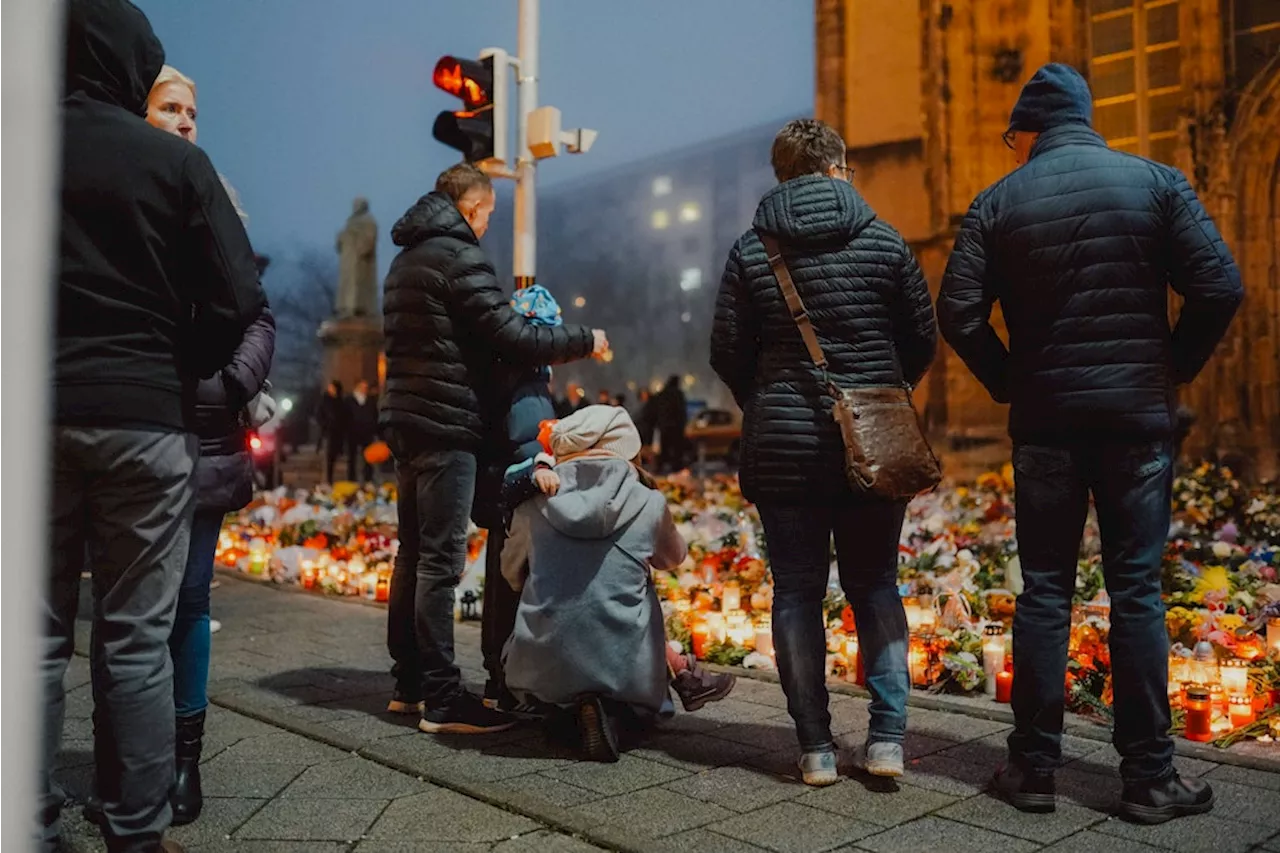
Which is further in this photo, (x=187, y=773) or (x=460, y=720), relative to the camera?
(x=460, y=720)

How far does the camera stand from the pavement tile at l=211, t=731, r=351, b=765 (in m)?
4.11

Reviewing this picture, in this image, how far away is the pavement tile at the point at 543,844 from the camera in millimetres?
3203

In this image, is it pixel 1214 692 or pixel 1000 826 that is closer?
pixel 1000 826

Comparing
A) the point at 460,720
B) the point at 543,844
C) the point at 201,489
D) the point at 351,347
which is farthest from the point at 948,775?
the point at 351,347

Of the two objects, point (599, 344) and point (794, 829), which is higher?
point (599, 344)

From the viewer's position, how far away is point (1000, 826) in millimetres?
3344

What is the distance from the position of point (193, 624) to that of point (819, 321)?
207cm

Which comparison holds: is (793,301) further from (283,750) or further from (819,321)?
(283,750)

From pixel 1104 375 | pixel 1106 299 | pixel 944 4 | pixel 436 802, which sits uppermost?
pixel 944 4

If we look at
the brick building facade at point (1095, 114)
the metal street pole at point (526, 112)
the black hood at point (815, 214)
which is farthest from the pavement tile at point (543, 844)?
the brick building facade at point (1095, 114)

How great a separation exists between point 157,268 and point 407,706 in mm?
2538

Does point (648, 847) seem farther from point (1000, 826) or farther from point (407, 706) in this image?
point (407, 706)

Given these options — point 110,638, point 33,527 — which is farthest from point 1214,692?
point 33,527

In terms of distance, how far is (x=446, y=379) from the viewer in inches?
179
